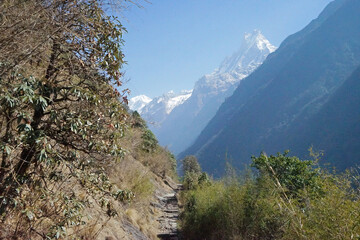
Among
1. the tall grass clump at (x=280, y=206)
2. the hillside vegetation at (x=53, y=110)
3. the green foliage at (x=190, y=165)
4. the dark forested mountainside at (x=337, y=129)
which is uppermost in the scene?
the hillside vegetation at (x=53, y=110)

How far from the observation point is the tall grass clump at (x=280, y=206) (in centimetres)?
320

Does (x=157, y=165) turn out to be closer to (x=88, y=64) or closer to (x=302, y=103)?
(x=88, y=64)

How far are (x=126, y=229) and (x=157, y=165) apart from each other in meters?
26.6

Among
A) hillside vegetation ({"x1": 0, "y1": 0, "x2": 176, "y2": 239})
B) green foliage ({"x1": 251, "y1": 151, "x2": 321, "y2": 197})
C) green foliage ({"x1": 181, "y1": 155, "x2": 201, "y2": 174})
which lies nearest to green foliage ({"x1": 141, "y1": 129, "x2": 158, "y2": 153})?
green foliage ({"x1": 251, "y1": 151, "x2": 321, "y2": 197})

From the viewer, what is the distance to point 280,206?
9.62 feet

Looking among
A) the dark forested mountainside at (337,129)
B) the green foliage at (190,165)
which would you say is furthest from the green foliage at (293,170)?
the dark forested mountainside at (337,129)

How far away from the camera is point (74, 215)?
3.07 metres

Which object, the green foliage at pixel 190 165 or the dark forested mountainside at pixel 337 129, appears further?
the dark forested mountainside at pixel 337 129

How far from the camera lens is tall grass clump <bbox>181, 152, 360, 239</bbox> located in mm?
3195

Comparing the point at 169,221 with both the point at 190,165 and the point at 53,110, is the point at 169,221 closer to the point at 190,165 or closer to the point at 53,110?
the point at 53,110

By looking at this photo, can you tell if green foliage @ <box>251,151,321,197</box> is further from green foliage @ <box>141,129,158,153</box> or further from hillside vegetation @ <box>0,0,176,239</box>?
green foliage @ <box>141,129,158,153</box>

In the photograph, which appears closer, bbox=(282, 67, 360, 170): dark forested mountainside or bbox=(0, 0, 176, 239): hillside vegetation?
bbox=(0, 0, 176, 239): hillside vegetation

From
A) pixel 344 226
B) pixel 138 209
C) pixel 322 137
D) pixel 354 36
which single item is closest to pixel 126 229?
pixel 138 209

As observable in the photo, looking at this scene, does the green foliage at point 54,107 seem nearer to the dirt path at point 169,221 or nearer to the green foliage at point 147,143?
the dirt path at point 169,221
